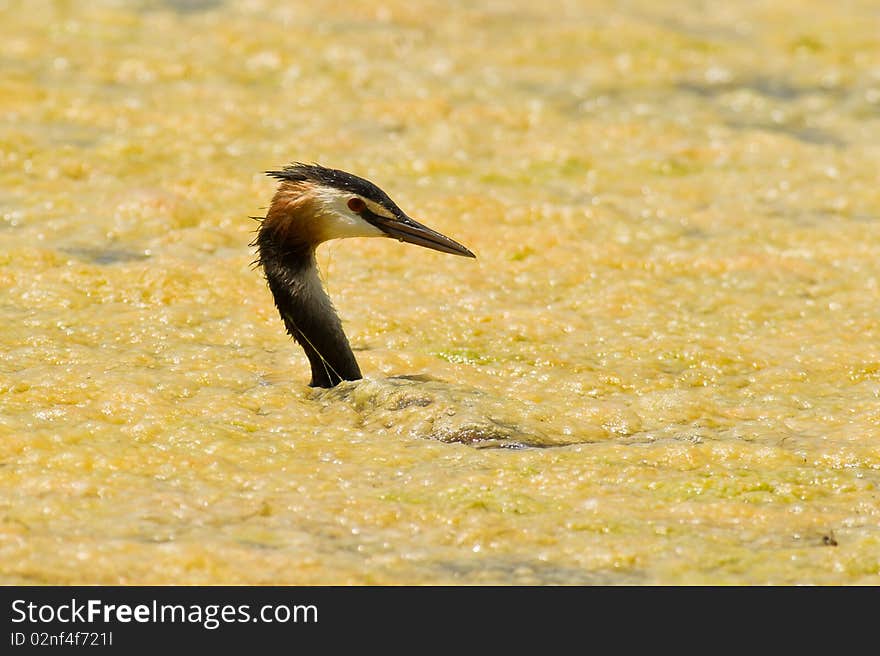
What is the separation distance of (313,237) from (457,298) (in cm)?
112

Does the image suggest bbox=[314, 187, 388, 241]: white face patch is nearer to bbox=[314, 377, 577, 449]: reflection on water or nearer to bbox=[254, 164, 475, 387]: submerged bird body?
bbox=[254, 164, 475, 387]: submerged bird body

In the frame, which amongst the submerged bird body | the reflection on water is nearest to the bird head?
the submerged bird body

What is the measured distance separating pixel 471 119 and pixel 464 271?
188cm

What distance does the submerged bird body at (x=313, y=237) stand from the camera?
4.80 m

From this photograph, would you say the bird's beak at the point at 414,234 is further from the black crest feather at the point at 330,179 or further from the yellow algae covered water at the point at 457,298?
the yellow algae covered water at the point at 457,298

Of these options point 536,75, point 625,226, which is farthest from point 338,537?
point 536,75

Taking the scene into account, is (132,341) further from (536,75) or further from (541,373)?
(536,75)

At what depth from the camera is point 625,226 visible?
655 centimetres

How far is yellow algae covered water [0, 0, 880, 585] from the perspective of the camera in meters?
3.86

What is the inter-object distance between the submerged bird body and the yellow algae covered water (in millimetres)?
165

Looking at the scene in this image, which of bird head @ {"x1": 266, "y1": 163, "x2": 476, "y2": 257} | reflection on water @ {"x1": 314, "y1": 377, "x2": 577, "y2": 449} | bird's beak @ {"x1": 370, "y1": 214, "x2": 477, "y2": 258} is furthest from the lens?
bird's beak @ {"x1": 370, "y1": 214, "x2": 477, "y2": 258}

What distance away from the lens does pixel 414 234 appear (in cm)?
502

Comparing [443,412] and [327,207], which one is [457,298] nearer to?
[327,207]

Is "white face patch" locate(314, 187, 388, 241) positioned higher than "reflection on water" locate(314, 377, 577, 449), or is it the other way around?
"white face patch" locate(314, 187, 388, 241)
